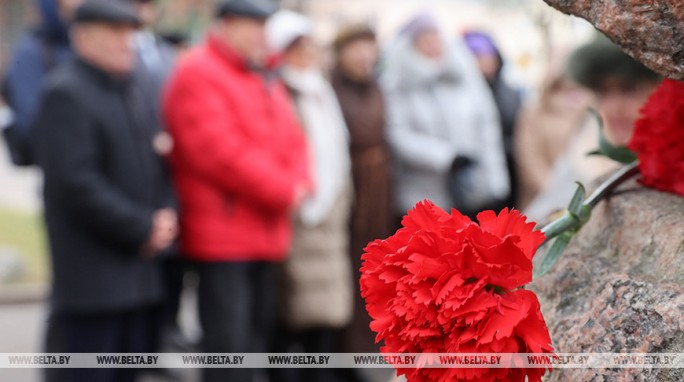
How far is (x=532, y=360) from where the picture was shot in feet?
3.03

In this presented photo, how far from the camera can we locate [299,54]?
4402 millimetres

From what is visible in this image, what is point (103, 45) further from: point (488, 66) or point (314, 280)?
point (488, 66)

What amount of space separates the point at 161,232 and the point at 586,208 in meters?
2.37

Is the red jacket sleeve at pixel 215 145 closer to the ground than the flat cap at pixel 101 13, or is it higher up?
closer to the ground

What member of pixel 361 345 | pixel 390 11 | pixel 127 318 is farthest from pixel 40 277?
pixel 390 11

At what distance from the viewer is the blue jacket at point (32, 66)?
4043mm

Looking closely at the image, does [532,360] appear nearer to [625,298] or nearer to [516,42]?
[625,298]

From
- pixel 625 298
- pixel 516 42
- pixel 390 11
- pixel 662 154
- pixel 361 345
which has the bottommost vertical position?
pixel 390 11

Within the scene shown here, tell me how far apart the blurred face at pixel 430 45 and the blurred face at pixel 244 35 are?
1.50 metres

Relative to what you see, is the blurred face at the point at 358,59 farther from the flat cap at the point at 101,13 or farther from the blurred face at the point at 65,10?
the flat cap at the point at 101,13

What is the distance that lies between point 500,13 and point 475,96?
23.7 ft

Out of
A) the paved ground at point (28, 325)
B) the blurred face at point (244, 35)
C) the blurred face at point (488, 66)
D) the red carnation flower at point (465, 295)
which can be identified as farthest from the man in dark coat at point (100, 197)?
the blurred face at point (488, 66)

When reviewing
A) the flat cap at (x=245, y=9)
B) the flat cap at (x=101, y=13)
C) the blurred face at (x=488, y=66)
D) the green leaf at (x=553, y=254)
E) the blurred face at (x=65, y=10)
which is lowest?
the blurred face at (x=488, y=66)

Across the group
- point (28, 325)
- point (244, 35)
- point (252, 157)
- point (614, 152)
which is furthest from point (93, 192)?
point (28, 325)
